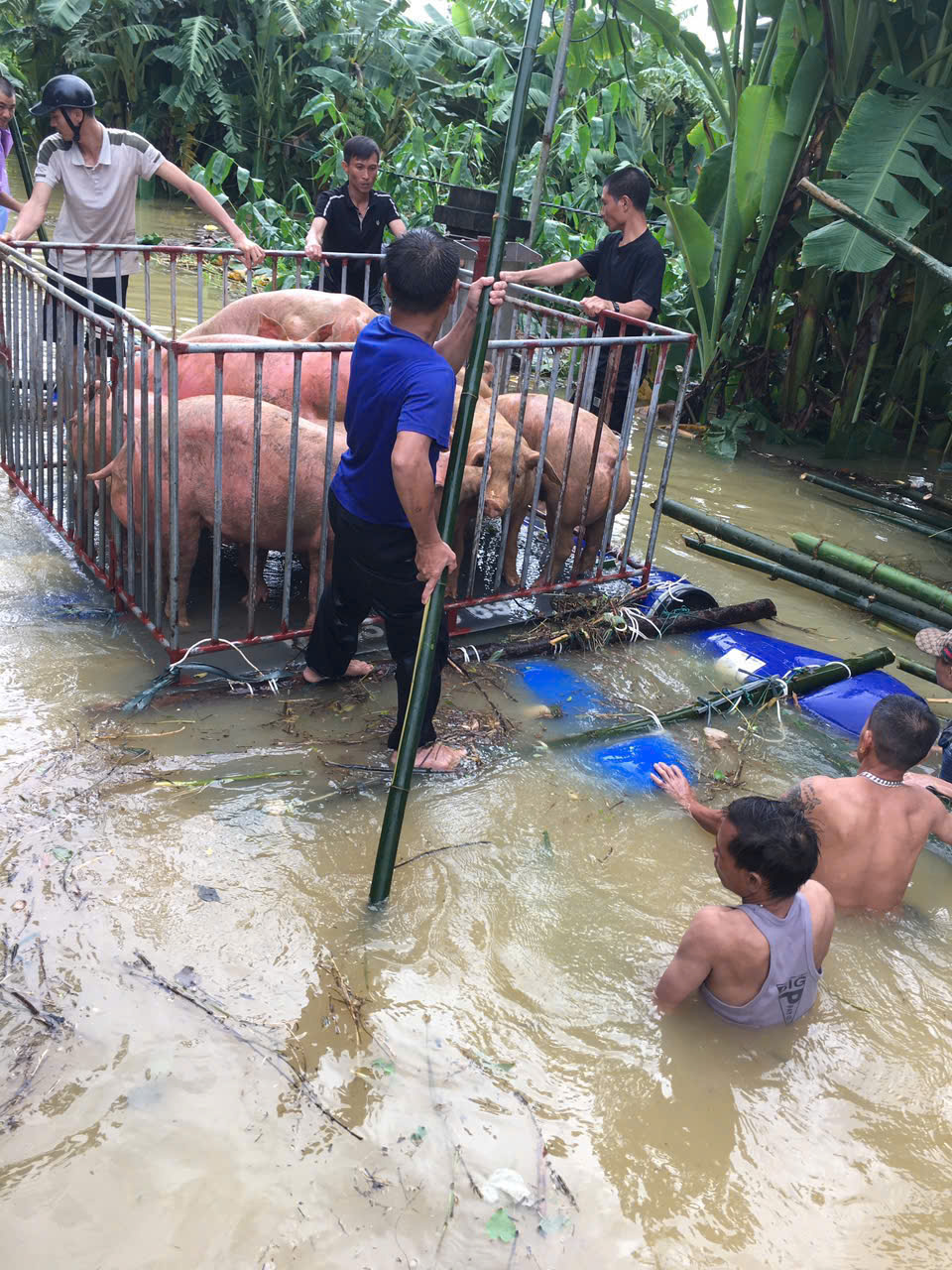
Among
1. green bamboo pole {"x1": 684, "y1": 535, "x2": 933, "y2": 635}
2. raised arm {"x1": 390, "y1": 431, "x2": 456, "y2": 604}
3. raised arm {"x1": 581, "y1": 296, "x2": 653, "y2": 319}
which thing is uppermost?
raised arm {"x1": 581, "y1": 296, "x2": 653, "y2": 319}

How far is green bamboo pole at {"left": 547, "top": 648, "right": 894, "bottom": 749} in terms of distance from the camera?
467 cm

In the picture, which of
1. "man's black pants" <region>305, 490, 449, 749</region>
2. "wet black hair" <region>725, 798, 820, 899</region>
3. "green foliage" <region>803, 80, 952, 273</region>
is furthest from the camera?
"green foliage" <region>803, 80, 952, 273</region>

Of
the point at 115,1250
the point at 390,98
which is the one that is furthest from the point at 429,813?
the point at 390,98

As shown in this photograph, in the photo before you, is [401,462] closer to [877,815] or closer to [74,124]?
[877,815]

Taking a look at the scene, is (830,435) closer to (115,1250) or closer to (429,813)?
(429,813)

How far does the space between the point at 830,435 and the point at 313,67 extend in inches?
536

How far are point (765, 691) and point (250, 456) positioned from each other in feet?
8.52

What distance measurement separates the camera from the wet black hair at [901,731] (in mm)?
3422

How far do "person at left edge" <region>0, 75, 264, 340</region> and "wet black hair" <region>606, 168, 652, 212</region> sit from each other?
2.08 meters

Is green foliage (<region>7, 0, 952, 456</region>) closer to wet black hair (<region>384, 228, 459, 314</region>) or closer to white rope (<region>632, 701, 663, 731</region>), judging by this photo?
white rope (<region>632, 701, 663, 731</region>)

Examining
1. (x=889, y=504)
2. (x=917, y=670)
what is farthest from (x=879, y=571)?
(x=889, y=504)

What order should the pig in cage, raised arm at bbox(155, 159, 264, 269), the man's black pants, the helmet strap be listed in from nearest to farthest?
the man's black pants
the pig in cage
the helmet strap
raised arm at bbox(155, 159, 264, 269)

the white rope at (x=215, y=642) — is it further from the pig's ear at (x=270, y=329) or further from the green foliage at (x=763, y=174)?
the green foliage at (x=763, y=174)

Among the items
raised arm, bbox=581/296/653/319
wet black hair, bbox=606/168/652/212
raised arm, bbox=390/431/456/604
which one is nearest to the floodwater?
raised arm, bbox=390/431/456/604
